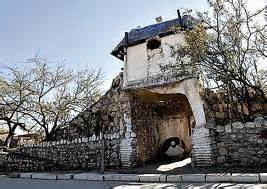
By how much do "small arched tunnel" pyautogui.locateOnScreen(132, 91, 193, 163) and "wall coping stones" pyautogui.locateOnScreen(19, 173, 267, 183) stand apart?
3288 mm

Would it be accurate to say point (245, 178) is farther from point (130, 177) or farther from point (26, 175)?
point (26, 175)

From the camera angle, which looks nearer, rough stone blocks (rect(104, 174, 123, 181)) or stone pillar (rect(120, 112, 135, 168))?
rough stone blocks (rect(104, 174, 123, 181))

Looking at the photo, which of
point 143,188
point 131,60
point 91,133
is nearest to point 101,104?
point 91,133

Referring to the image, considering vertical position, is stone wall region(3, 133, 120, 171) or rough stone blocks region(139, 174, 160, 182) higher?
stone wall region(3, 133, 120, 171)

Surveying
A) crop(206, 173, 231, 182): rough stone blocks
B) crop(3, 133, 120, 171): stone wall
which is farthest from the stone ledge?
crop(3, 133, 120, 171): stone wall

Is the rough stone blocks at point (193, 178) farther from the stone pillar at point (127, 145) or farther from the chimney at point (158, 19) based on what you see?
the chimney at point (158, 19)

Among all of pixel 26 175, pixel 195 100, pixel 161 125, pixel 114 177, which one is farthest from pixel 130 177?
pixel 161 125

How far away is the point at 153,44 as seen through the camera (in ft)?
44.3

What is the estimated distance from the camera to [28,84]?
15.5 m

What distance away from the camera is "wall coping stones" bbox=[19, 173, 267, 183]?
847cm

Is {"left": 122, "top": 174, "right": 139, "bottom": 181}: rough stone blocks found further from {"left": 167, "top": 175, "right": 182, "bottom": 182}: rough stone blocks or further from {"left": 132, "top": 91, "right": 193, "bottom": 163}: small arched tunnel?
{"left": 132, "top": 91, "right": 193, "bottom": 163}: small arched tunnel

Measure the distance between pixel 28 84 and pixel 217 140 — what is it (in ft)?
31.8

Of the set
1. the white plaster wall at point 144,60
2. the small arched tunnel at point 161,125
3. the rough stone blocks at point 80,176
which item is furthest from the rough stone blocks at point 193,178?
the white plaster wall at point 144,60

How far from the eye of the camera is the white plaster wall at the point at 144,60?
→ 12789 millimetres
